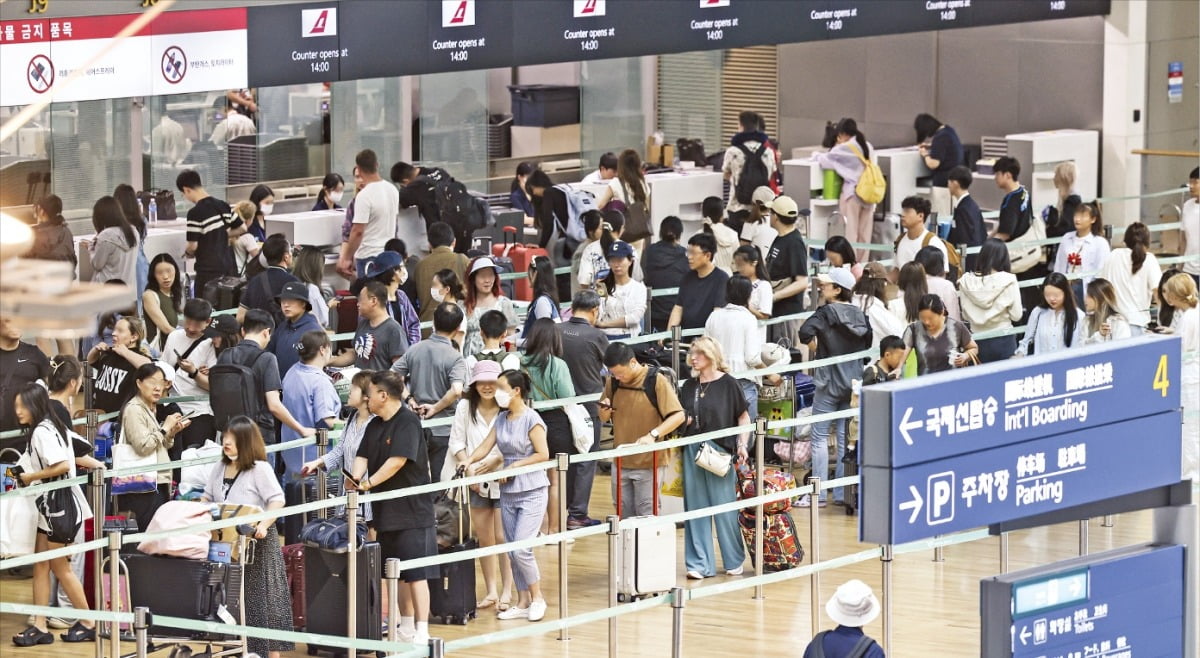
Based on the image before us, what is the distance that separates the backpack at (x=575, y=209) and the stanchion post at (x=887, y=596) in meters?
7.69

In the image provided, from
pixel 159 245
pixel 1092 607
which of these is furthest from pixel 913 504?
pixel 159 245

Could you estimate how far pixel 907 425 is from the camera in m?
6.11

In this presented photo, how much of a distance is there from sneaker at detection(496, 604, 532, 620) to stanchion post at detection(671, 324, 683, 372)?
297 cm

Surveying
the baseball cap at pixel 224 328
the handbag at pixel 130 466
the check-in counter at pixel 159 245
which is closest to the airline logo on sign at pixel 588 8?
the check-in counter at pixel 159 245

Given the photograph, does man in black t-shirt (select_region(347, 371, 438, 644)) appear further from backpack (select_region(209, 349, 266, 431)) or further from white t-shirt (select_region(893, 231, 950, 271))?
white t-shirt (select_region(893, 231, 950, 271))

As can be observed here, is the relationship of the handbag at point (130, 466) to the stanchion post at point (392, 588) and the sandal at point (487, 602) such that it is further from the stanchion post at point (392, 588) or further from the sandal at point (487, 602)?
the stanchion post at point (392, 588)

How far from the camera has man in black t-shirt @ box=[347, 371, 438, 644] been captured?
9.24 meters

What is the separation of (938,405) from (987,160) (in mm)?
14754

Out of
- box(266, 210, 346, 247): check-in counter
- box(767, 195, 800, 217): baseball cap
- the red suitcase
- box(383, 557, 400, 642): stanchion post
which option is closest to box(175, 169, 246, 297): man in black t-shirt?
box(266, 210, 346, 247): check-in counter

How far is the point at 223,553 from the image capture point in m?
9.10

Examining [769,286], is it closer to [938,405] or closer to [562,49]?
[562,49]

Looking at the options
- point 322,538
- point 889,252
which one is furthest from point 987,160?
point 322,538

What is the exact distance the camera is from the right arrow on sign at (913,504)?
6.17 meters

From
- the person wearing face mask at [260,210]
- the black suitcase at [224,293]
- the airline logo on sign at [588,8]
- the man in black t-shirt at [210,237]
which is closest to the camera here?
the black suitcase at [224,293]
